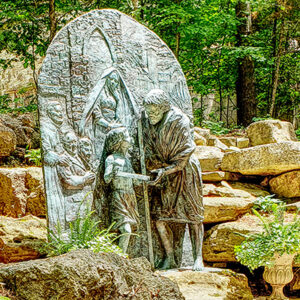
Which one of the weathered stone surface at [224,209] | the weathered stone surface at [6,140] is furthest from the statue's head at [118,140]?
the weathered stone surface at [6,140]

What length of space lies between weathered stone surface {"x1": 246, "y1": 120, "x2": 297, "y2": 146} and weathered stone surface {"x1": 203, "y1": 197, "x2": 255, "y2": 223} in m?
2.54

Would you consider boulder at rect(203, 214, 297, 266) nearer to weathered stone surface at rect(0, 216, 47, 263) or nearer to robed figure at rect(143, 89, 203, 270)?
robed figure at rect(143, 89, 203, 270)

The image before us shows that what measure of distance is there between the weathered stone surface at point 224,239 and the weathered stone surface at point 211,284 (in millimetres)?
1342

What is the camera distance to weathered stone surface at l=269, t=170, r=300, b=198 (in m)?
8.24

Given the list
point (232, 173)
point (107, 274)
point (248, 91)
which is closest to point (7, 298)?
point (107, 274)

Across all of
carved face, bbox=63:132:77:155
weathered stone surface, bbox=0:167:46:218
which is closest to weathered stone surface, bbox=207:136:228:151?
weathered stone surface, bbox=0:167:46:218

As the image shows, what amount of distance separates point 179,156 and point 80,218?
1419mm

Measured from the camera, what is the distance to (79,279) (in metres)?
3.78

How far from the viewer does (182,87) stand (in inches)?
264

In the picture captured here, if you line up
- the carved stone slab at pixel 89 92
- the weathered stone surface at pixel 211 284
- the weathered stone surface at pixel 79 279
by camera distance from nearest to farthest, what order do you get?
the weathered stone surface at pixel 79 279 → the weathered stone surface at pixel 211 284 → the carved stone slab at pixel 89 92

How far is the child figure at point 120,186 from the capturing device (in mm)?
5820

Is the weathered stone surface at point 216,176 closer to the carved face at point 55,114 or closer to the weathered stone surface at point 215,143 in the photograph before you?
the weathered stone surface at point 215,143

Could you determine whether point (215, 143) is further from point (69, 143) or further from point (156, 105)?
point (69, 143)

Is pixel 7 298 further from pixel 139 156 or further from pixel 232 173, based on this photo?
pixel 232 173
